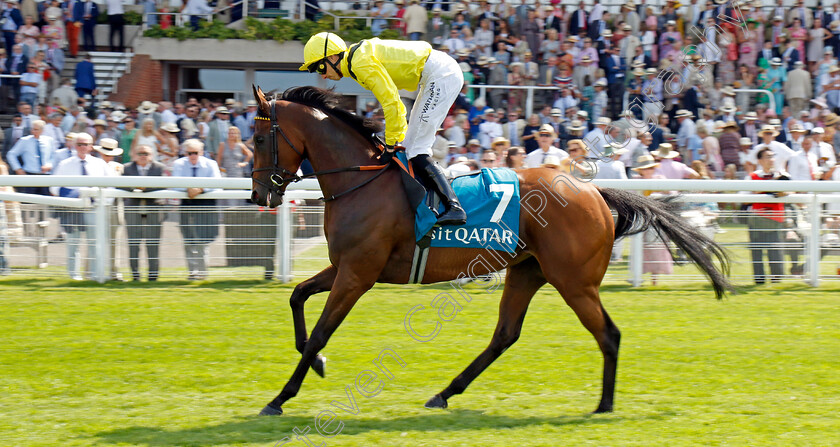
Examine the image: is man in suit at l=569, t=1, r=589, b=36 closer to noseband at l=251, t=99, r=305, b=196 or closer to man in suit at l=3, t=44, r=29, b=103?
man in suit at l=3, t=44, r=29, b=103

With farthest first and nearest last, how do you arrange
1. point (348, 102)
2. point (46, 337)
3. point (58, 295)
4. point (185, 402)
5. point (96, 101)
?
point (96, 101) < point (58, 295) < point (46, 337) < point (348, 102) < point (185, 402)

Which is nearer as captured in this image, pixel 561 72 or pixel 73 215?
pixel 73 215

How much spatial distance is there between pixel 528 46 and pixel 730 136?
421cm

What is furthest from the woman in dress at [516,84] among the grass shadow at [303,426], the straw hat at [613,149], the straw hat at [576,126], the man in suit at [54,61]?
the grass shadow at [303,426]

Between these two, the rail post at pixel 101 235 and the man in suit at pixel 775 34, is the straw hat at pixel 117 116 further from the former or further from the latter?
the man in suit at pixel 775 34

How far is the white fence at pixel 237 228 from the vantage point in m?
8.12

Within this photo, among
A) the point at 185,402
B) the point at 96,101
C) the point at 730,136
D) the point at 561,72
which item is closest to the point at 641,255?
the point at 730,136

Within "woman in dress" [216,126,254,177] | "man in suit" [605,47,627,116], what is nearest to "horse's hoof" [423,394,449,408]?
"woman in dress" [216,126,254,177]

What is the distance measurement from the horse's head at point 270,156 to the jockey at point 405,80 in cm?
34

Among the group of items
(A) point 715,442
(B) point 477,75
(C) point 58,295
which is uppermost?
(B) point 477,75

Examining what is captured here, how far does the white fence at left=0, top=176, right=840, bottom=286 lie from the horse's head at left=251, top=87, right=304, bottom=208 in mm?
3261

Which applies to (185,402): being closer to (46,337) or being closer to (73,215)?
(46,337)

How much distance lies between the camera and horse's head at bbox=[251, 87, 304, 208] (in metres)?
4.75

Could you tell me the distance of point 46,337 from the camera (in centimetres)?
616
